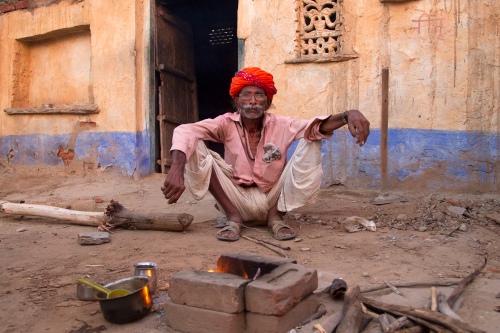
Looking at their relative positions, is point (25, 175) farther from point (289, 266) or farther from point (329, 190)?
point (289, 266)

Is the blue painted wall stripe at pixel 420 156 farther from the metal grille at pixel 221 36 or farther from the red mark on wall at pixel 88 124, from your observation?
the metal grille at pixel 221 36

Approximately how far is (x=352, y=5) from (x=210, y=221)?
291cm

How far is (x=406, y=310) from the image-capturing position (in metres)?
1.76

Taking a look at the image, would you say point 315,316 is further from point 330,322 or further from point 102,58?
point 102,58

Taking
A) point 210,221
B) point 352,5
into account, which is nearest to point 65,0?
point 352,5

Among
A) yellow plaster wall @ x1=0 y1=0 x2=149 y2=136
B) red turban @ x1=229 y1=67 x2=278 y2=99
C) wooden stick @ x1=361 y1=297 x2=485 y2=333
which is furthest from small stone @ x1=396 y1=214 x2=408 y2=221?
yellow plaster wall @ x1=0 y1=0 x2=149 y2=136

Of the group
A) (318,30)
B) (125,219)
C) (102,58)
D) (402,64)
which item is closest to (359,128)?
(125,219)

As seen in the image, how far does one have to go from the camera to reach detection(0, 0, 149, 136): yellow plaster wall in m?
6.04

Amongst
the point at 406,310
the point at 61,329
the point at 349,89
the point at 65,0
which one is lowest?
the point at 61,329

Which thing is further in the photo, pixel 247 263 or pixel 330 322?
pixel 247 263

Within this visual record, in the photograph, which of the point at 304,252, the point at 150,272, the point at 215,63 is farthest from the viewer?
the point at 215,63

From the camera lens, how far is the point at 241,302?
178 centimetres

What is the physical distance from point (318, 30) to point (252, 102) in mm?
2246

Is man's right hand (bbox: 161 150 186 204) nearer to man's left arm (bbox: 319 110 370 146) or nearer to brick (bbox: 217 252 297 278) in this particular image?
brick (bbox: 217 252 297 278)
